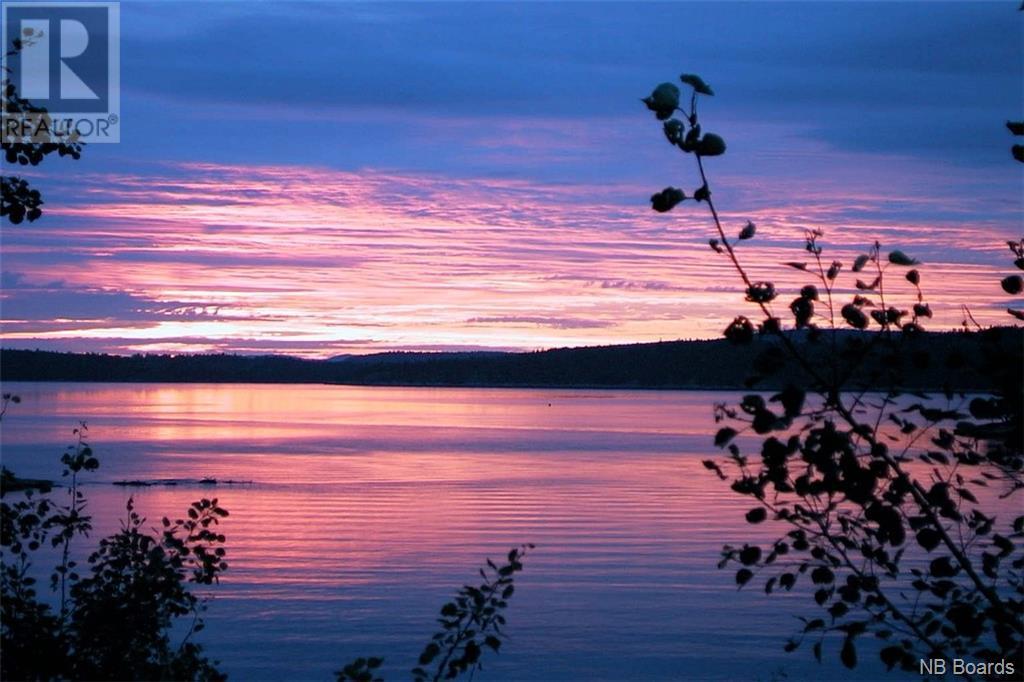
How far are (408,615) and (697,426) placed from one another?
57.3 m

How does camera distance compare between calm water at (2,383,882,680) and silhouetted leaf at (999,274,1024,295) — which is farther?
calm water at (2,383,882,680)

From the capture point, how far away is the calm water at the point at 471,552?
14.1 metres

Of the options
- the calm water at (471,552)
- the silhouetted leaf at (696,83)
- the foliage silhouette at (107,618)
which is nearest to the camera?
the silhouetted leaf at (696,83)

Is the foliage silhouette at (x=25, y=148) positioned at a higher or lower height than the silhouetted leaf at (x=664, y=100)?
higher

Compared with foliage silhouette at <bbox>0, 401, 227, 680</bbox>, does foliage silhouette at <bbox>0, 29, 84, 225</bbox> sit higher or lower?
higher

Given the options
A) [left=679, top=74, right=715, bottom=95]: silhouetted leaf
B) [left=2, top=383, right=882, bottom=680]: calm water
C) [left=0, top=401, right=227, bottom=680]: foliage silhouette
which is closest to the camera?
[left=679, top=74, right=715, bottom=95]: silhouetted leaf

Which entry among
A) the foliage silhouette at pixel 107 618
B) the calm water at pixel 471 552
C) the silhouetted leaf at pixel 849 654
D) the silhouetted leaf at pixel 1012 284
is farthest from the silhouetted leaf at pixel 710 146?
the calm water at pixel 471 552

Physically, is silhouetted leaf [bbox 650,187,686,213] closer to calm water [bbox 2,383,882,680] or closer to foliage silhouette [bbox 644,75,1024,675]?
foliage silhouette [bbox 644,75,1024,675]

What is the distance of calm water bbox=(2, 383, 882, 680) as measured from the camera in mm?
14062

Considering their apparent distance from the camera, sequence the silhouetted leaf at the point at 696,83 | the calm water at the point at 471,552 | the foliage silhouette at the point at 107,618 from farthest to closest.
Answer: the calm water at the point at 471,552, the foliage silhouette at the point at 107,618, the silhouetted leaf at the point at 696,83

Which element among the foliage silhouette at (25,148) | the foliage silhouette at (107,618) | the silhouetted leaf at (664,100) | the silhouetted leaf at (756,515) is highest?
the foliage silhouette at (25,148)

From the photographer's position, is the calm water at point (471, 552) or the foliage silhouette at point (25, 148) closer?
the foliage silhouette at point (25, 148)

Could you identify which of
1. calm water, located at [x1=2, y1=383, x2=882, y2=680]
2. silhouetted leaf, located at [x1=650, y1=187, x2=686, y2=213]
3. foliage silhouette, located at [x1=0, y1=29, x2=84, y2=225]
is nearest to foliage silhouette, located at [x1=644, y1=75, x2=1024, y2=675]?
silhouetted leaf, located at [x1=650, y1=187, x2=686, y2=213]

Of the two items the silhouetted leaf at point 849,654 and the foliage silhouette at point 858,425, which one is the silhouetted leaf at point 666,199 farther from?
the silhouetted leaf at point 849,654
